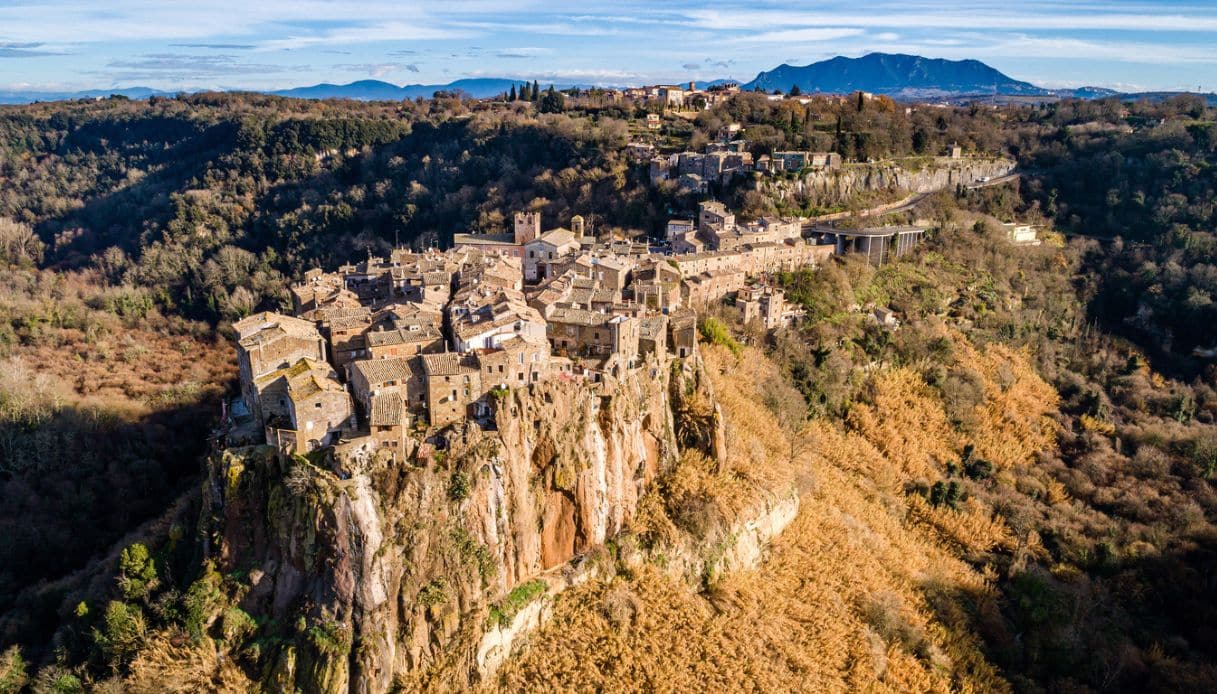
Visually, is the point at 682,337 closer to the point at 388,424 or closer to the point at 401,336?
the point at 401,336

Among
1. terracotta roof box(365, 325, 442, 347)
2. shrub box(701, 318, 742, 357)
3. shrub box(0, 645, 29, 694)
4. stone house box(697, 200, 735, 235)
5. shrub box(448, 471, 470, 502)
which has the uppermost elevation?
stone house box(697, 200, 735, 235)

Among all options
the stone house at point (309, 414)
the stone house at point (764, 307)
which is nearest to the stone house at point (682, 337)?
the stone house at point (764, 307)

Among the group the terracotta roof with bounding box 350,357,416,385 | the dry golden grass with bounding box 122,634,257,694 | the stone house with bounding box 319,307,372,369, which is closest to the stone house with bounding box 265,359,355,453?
the terracotta roof with bounding box 350,357,416,385

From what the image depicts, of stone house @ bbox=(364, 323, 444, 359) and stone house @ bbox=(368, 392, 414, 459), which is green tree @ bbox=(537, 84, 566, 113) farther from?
stone house @ bbox=(368, 392, 414, 459)

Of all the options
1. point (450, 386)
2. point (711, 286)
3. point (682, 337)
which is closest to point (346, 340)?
point (450, 386)

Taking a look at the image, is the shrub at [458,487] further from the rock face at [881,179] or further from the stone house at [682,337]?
the rock face at [881,179]

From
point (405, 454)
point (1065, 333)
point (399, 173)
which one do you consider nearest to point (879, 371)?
point (1065, 333)

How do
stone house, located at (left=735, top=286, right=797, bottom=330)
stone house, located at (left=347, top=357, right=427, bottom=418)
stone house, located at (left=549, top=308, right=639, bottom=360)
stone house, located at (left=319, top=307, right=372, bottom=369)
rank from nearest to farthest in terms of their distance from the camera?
stone house, located at (left=347, top=357, right=427, bottom=418) → stone house, located at (left=319, top=307, right=372, bottom=369) → stone house, located at (left=549, top=308, right=639, bottom=360) → stone house, located at (left=735, top=286, right=797, bottom=330)

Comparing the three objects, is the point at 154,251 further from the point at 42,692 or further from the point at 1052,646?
the point at 1052,646
